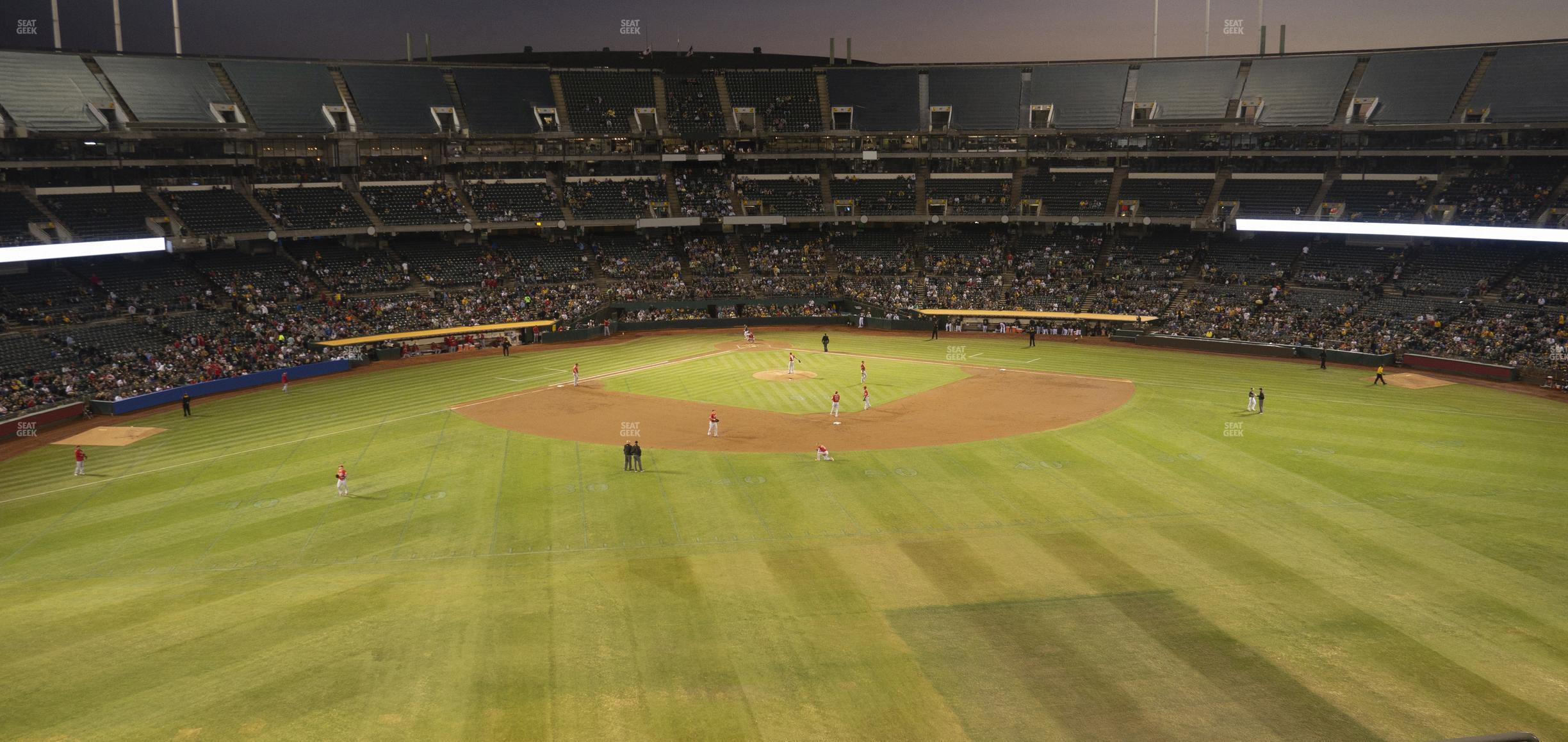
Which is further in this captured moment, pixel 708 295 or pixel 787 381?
pixel 708 295

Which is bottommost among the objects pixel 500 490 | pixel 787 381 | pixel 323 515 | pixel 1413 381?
pixel 323 515

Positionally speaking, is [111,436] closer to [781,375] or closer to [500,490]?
[500,490]

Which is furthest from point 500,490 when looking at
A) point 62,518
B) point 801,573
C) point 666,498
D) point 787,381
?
point 787,381

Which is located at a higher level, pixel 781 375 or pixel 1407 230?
pixel 1407 230

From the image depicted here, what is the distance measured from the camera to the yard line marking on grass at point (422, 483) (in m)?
27.3

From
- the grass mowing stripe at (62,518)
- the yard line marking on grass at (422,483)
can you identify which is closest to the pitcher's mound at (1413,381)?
the yard line marking on grass at (422,483)

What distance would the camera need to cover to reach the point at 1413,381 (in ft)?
Answer: 159

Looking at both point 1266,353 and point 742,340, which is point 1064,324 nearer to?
point 1266,353

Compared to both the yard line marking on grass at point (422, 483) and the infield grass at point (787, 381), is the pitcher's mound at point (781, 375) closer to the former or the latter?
the infield grass at point (787, 381)

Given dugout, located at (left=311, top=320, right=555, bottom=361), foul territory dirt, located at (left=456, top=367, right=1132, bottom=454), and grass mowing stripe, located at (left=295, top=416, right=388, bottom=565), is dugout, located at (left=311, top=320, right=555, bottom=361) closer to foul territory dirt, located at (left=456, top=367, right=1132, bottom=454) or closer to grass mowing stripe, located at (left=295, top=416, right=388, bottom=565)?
foul territory dirt, located at (left=456, top=367, right=1132, bottom=454)

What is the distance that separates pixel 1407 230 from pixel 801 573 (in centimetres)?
5527

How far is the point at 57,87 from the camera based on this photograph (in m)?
58.9

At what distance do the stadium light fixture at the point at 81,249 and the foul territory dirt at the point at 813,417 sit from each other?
26.9 m

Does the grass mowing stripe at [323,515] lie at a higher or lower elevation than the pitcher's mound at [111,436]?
lower
